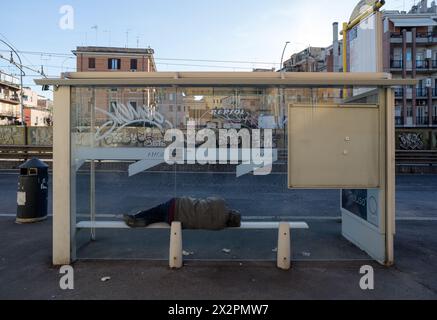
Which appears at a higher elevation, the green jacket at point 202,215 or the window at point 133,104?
the window at point 133,104

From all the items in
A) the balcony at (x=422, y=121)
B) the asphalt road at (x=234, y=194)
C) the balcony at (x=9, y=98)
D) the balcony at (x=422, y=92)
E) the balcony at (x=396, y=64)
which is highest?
the balcony at (x=9, y=98)

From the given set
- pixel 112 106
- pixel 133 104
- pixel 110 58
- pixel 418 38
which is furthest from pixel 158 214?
pixel 110 58

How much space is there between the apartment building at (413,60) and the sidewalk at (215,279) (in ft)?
125

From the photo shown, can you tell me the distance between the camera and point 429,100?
38812mm

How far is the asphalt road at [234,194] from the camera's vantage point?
7.88 meters

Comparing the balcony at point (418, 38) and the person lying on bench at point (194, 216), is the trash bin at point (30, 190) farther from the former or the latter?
the balcony at point (418, 38)

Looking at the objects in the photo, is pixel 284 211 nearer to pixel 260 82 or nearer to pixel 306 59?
pixel 260 82

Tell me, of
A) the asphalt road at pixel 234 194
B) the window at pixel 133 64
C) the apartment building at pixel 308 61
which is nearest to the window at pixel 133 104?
the asphalt road at pixel 234 194

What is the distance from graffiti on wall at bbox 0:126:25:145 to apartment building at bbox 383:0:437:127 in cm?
3526

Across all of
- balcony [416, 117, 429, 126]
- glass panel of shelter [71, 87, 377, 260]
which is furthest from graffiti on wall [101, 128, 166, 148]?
balcony [416, 117, 429, 126]

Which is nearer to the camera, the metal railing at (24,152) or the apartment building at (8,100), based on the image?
the metal railing at (24,152)

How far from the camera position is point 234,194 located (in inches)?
402
